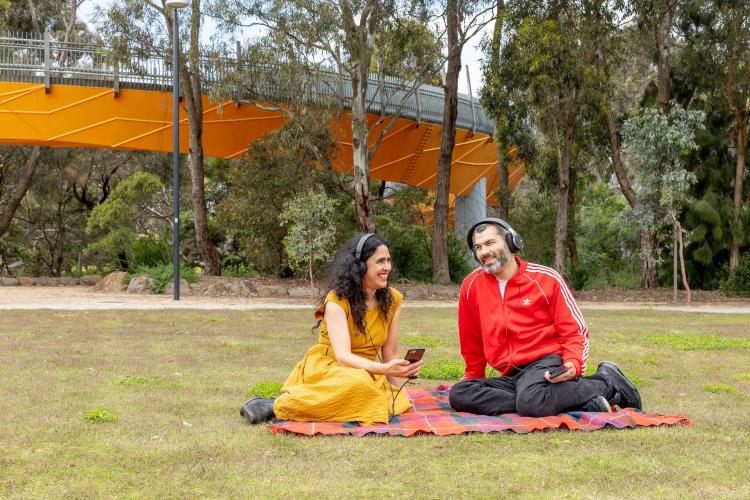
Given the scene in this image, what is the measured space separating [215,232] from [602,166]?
1278cm

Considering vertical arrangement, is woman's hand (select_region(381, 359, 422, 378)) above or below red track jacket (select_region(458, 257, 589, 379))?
below

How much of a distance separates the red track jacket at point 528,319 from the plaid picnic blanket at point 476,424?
1.40 feet

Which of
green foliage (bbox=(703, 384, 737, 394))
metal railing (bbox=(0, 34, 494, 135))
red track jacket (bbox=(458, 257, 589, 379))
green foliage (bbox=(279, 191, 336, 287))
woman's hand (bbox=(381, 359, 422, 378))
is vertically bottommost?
green foliage (bbox=(703, 384, 737, 394))

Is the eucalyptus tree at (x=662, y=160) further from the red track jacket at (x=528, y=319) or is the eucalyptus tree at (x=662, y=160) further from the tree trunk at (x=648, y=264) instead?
the red track jacket at (x=528, y=319)

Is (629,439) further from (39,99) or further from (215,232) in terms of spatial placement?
(215,232)

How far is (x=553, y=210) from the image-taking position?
2898cm

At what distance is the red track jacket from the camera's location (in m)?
6.00

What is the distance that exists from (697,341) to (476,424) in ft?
22.9

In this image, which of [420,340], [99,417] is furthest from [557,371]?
[420,340]

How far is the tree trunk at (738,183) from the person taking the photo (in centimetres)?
2483

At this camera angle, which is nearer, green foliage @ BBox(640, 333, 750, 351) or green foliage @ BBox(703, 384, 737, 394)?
green foliage @ BBox(703, 384, 737, 394)

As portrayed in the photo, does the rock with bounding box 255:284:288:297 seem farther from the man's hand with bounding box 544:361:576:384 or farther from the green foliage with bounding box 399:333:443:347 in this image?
the man's hand with bounding box 544:361:576:384

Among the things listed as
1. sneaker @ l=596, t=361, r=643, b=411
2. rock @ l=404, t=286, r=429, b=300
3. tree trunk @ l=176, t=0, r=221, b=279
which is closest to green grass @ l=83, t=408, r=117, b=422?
sneaker @ l=596, t=361, r=643, b=411

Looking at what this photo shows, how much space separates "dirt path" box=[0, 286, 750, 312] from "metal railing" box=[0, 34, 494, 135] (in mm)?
5425
